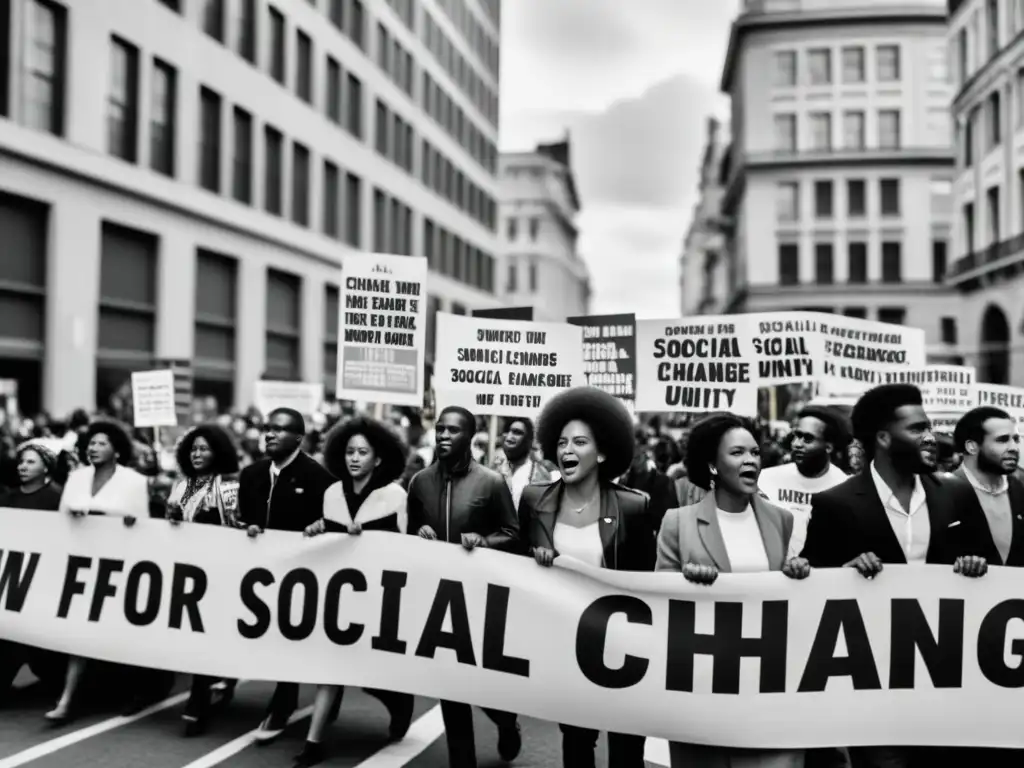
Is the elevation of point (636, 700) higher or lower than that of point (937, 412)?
lower

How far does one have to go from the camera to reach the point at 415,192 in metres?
44.8

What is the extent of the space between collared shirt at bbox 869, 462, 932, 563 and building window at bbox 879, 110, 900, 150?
62136 millimetres

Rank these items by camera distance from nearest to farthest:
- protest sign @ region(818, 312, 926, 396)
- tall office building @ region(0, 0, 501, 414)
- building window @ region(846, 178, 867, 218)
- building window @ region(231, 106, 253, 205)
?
1. protest sign @ region(818, 312, 926, 396)
2. tall office building @ region(0, 0, 501, 414)
3. building window @ region(231, 106, 253, 205)
4. building window @ region(846, 178, 867, 218)

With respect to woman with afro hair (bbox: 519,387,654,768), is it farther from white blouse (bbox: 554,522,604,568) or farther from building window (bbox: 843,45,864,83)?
building window (bbox: 843,45,864,83)

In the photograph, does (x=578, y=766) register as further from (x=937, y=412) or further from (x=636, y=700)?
(x=937, y=412)

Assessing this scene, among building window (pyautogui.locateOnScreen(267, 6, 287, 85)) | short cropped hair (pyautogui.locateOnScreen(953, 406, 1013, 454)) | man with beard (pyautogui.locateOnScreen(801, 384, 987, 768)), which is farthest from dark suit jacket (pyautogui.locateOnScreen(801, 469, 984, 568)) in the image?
building window (pyautogui.locateOnScreen(267, 6, 287, 85))

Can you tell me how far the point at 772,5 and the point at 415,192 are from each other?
102 feet

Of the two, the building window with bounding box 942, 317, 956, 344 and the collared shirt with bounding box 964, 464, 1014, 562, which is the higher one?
the building window with bounding box 942, 317, 956, 344

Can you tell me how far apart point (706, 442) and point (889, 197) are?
6203cm

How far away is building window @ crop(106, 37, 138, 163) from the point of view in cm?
2419

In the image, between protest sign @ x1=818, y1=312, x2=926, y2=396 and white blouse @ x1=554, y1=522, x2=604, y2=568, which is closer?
white blouse @ x1=554, y1=522, x2=604, y2=568

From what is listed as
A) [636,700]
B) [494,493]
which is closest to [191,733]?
[494,493]

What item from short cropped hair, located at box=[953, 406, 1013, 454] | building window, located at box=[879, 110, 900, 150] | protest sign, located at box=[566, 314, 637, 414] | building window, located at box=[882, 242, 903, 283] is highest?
building window, located at box=[879, 110, 900, 150]

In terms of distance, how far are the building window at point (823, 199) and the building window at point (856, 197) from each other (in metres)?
0.91
